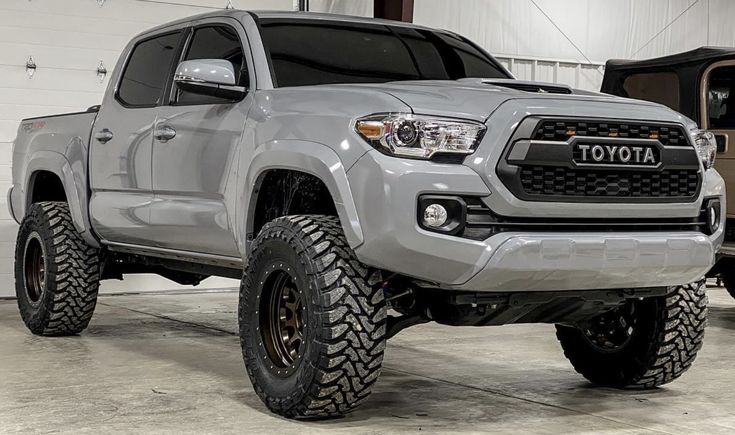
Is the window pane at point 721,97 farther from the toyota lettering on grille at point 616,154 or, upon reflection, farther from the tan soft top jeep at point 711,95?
the toyota lettering on grille at point 616,154

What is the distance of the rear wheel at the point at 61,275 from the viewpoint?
7070mm

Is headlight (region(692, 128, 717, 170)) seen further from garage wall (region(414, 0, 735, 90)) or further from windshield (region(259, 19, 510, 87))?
garage wall (region(414, 0, 735, 90))

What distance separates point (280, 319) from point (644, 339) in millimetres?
1719

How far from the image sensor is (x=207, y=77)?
516 cm

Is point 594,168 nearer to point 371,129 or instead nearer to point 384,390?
point 371,129

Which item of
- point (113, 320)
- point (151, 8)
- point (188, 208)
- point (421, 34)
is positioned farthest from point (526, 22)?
point (188, 208)

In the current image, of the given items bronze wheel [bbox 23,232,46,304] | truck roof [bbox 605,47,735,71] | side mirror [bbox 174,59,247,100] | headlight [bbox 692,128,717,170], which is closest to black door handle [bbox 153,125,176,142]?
side mirror [bbox 174,59,247,100]

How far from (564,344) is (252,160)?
75.7 inches

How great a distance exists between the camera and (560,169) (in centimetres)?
438

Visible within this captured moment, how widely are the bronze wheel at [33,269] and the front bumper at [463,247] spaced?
3.86 m

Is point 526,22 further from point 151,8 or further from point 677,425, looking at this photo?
point 677,425

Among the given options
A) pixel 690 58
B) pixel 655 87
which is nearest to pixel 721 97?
pixel 690 58

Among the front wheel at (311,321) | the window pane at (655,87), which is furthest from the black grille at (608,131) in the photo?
the window pane at (655,87)

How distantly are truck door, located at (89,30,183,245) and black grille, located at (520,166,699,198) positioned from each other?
2.47 metres
